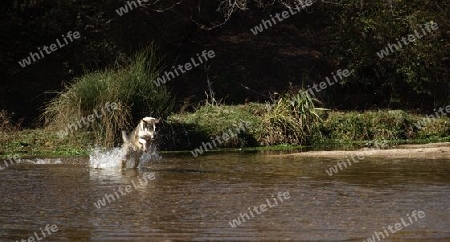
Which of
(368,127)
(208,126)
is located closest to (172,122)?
(208,126)

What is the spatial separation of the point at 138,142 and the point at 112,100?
11.2ft

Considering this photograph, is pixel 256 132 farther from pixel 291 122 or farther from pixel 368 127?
pixel 368 127

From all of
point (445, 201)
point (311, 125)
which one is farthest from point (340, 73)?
point (445, 201)

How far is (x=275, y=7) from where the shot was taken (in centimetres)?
3528

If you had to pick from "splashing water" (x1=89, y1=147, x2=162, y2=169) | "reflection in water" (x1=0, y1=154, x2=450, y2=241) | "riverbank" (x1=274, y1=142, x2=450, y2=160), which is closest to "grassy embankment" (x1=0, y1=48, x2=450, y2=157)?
"splashing water" (x1=89, y1=147, x2=162, y2=169)

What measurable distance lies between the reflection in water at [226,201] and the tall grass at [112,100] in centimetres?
249

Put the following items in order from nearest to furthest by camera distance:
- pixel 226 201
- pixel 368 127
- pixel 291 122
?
pixel 226 201 < pixel 291 122 < pixel 368 127

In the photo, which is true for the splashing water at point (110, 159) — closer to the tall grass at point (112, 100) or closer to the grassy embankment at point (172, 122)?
the tall grass at point (112, 100)

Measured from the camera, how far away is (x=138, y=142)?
717 inches

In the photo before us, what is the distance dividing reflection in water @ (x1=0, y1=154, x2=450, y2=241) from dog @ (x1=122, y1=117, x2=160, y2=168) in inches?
14.7

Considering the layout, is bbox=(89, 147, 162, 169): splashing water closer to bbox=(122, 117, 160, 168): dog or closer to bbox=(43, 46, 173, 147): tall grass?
bbox=(122, 117, 160, 168): dog

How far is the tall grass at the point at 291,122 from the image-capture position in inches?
915

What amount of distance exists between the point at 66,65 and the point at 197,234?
1822cm

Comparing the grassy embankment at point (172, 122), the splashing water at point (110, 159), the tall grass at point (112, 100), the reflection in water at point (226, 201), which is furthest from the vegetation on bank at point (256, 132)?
the reflection in water at point (226, 201)
